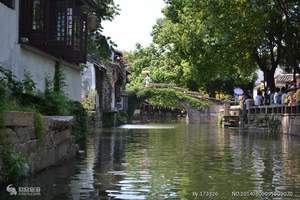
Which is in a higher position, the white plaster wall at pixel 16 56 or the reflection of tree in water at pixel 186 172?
the white plaster wall at pixel 16 56

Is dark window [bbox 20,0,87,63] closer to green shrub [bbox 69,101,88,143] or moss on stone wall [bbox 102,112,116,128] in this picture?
green shrub [bbox 69,101,88,143]

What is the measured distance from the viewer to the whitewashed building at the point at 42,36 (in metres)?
16.4

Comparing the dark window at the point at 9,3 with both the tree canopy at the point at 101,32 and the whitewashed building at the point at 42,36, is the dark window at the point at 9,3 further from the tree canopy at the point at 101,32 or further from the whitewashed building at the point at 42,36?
the tree canopy at the point at 101,32

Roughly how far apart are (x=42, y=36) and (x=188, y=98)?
2381 inches

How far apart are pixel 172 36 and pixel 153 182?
104 feet

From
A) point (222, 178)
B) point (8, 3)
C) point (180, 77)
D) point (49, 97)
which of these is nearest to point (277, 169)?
point (222, 178)

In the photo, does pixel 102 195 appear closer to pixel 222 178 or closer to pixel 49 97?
pixel 222 178

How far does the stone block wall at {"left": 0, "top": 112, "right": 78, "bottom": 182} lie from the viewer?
10305mm

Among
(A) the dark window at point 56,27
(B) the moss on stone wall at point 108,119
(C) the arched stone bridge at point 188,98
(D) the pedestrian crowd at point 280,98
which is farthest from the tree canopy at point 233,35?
(C) the arched stone bridge at point 188,98

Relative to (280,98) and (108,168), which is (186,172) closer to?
(108,168)

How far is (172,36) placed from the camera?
42281 mm

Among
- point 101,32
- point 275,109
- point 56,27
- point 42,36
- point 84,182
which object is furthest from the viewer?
point 275,109

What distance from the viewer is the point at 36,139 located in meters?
11.7

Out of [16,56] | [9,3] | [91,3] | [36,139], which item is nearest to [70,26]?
[91,3]
